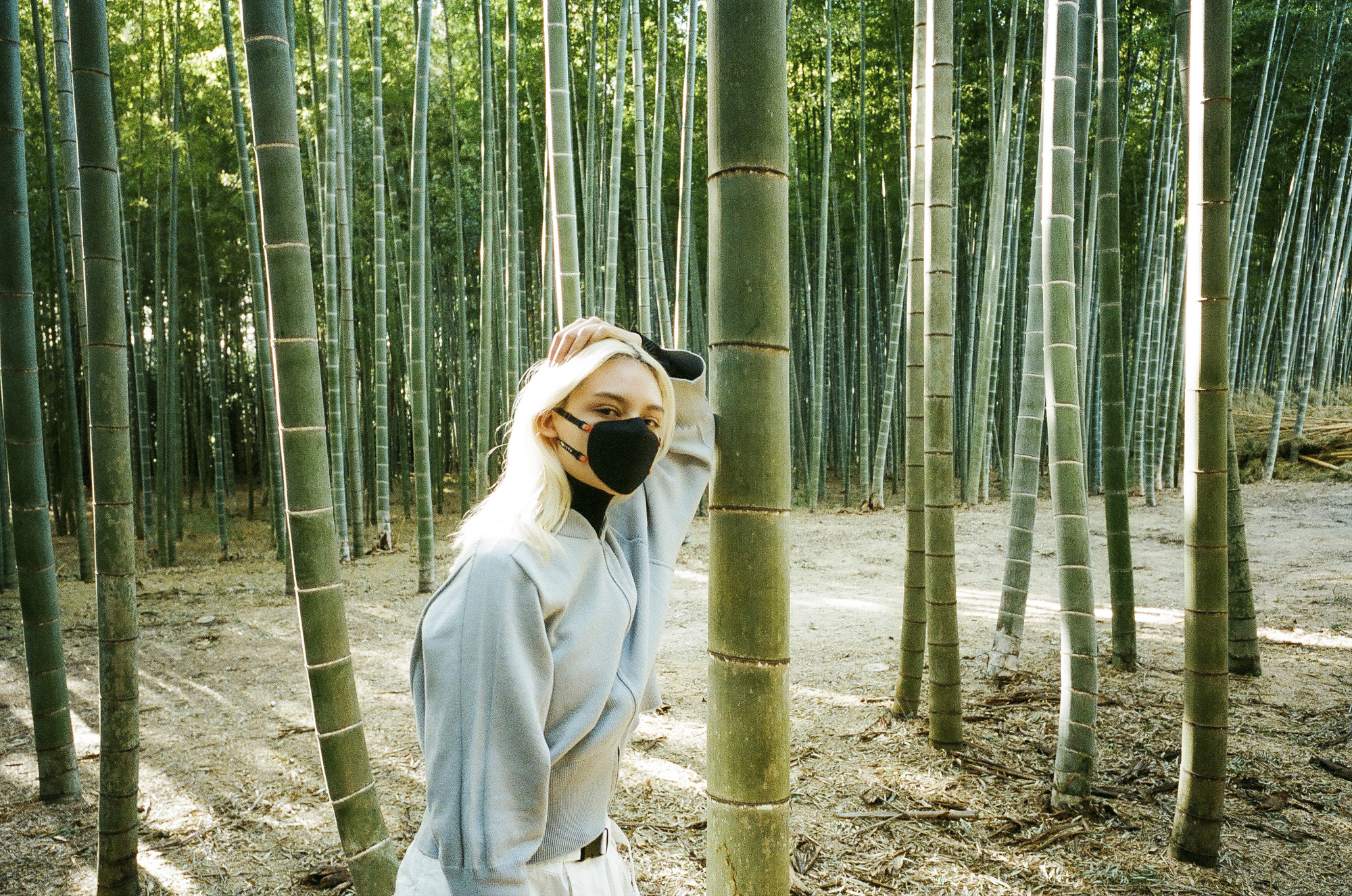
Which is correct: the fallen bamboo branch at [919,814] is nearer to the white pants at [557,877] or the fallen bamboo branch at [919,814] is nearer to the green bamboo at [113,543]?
the white pants at [557,877]

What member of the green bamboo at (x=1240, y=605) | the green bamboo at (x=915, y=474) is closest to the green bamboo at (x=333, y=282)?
the green bamboo at (x=915, y=474)

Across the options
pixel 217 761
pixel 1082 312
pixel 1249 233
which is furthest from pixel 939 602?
pixel 1249 233

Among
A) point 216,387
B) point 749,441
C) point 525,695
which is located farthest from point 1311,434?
point 216,387

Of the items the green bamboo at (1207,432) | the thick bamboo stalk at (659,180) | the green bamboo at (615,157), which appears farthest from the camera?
the thick bamboo stalk at (659,180)

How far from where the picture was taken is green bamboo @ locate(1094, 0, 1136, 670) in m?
2.47

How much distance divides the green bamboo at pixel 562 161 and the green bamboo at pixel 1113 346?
1.64 metres

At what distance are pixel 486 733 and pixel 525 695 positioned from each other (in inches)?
2.0

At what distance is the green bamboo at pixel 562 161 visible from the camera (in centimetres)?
199

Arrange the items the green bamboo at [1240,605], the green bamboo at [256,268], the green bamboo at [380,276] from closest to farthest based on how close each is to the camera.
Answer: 1. the green bamboo at [1240,605]
2. the green bamboo at [256,268]
3. the green bamboo at [380,276]

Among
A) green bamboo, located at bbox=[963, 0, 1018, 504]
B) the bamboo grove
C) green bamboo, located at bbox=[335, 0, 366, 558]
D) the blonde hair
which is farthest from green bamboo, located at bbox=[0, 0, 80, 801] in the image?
green bamboo, located at bbox=[963, 0, 1018, 504]

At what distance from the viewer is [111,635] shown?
1852 millimetres

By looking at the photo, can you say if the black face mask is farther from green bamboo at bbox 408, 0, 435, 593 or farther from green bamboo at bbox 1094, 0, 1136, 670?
green bamboo at bbox 408, 0, 435, 593

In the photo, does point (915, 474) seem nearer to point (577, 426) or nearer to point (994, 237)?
point (577, 426)

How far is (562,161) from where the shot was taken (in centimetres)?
205
